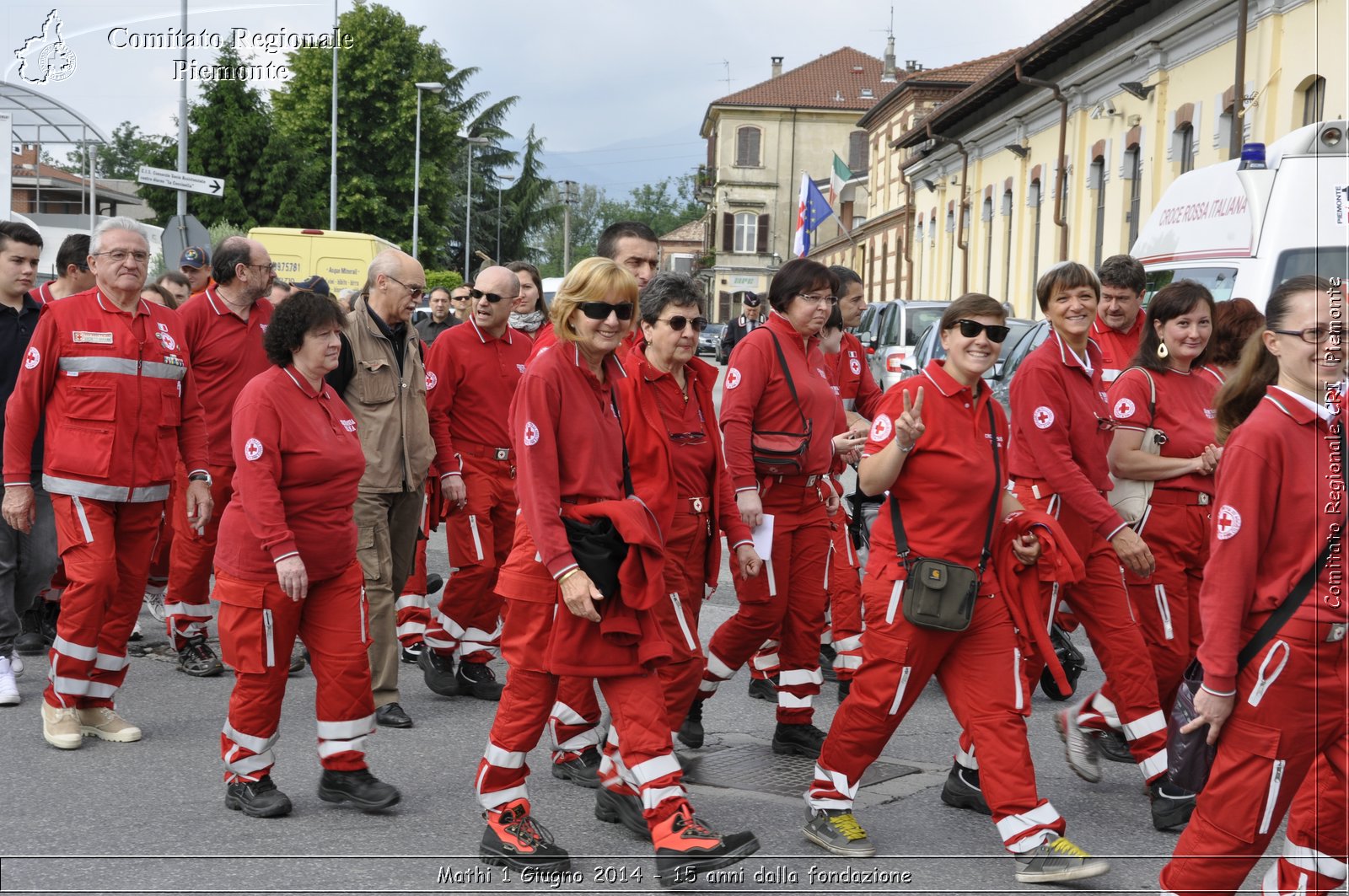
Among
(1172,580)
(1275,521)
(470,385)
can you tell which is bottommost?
(1172,580)

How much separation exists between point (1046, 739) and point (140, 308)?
185 inches

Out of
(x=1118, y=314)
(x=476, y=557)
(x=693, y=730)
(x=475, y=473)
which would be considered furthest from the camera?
(x=475, y=473)

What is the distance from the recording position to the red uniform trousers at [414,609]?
8.12 m

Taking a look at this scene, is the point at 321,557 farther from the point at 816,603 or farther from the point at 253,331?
the point at 253,331

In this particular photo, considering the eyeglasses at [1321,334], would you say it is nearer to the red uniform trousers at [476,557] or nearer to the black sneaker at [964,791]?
the black sneaker at [964,791]

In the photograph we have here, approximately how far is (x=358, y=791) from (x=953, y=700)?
2259 mm

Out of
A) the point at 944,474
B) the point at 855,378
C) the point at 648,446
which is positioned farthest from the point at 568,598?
the point at 855,378

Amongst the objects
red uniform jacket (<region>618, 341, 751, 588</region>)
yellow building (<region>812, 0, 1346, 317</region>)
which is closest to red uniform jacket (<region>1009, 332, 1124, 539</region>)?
Result: red uniform jacket (<region>618, 341, 751, 588</region>)

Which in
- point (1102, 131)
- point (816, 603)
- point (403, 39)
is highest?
point (403, 39)

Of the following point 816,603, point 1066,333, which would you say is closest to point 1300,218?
point 1066,333

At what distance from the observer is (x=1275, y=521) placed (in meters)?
3.68

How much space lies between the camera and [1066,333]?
5914 mm

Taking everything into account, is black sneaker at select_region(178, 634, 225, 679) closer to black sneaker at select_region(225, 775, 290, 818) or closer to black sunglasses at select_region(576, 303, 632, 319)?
black sneaker at select_region(225, 775, 290, 818)

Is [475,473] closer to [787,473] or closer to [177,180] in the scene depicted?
[787,473]
